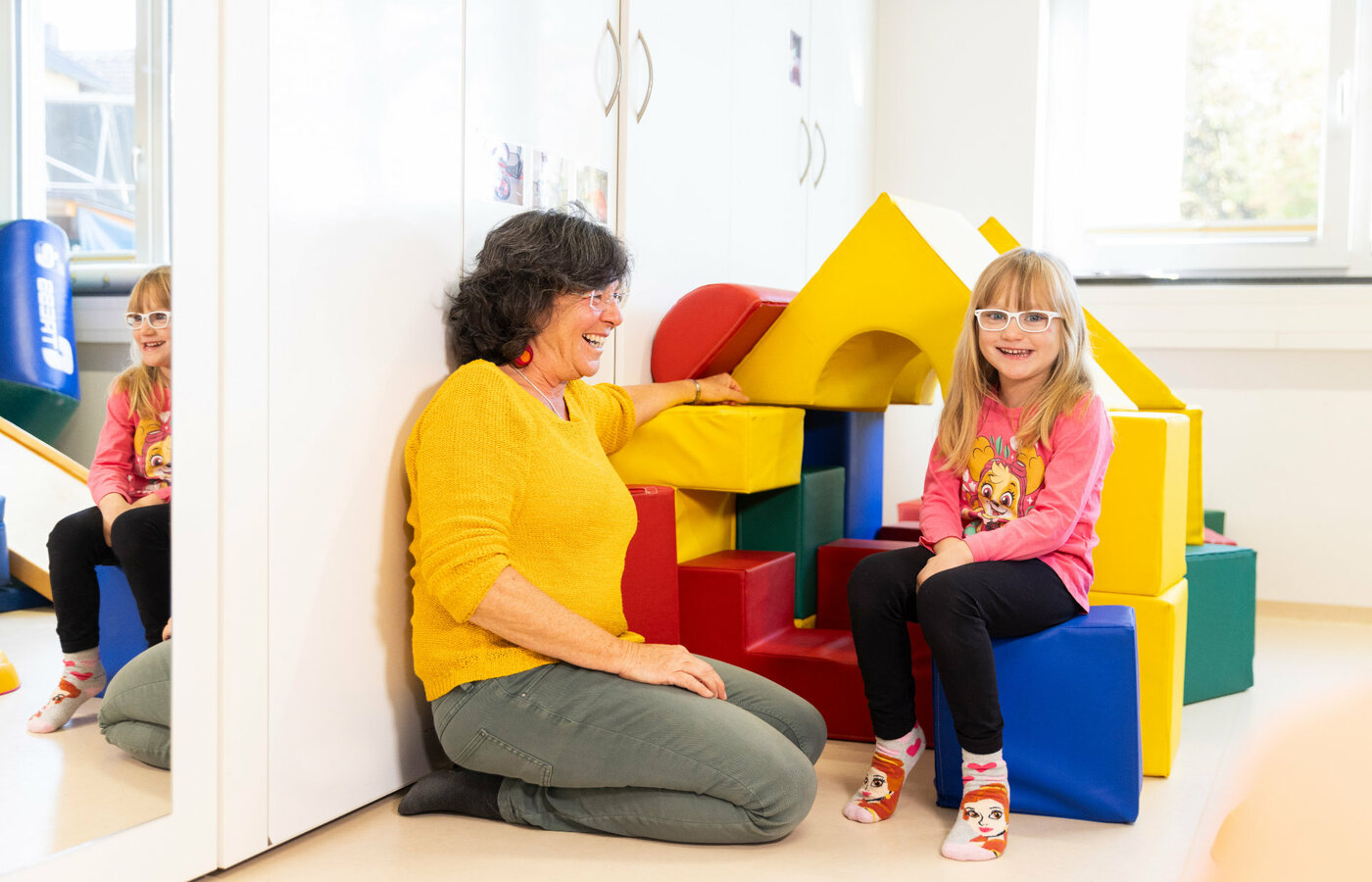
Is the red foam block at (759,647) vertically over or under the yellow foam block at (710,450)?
under

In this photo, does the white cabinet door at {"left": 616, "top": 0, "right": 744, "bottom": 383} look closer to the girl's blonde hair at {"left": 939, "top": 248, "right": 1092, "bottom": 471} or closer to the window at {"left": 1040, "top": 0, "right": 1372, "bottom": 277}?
the girl's blonde hair at {"left": 939, "top": 248, "right": 1092, "bottom": 471}

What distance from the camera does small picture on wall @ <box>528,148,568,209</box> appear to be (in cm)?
215

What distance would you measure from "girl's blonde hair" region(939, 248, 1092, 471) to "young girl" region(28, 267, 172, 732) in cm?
122

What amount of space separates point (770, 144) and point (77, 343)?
6.83 feet

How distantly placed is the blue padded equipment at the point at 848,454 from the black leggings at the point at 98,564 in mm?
1677

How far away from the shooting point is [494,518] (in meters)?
1.66

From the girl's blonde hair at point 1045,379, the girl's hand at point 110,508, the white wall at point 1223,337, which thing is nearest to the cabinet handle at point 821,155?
the white wall at point 1223,337

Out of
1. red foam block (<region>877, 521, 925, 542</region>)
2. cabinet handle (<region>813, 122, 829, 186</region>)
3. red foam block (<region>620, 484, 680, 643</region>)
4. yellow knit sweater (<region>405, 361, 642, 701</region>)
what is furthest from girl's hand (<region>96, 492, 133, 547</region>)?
cabinet handle (<region>813, 122, 829, 186</region>)

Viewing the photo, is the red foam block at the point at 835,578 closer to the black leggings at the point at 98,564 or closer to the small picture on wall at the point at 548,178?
the small picture on wall at the point at 548,178

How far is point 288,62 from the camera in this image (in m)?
1.58

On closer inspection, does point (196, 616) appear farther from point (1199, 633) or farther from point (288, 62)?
point (1199, 633)

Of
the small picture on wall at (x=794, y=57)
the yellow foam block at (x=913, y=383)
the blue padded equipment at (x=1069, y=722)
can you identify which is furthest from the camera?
the small picture on wall at (x=794, y=57)

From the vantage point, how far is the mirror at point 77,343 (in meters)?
1.31

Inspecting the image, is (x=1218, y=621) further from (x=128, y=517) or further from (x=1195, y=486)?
(x=128, y=517)
